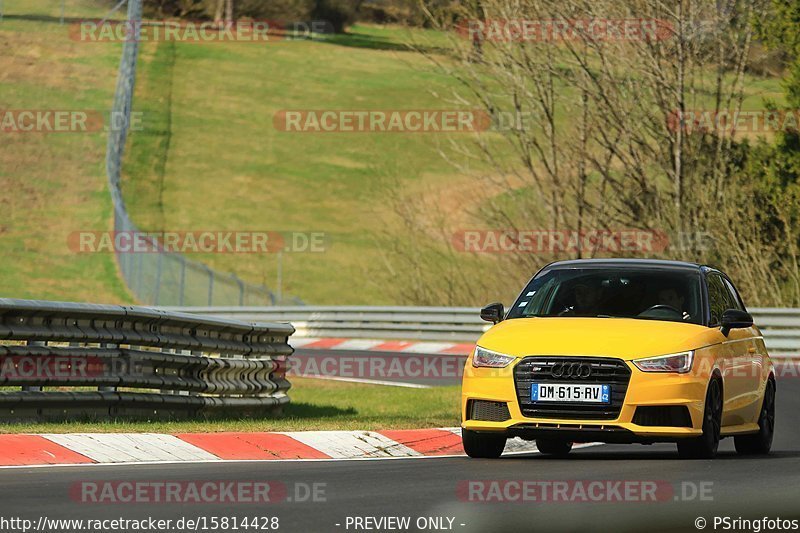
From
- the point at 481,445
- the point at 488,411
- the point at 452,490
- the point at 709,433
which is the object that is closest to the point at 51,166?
the point at 481,445

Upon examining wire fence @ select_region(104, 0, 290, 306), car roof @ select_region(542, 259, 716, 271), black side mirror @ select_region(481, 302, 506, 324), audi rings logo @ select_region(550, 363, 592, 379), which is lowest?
wire fence @ select_region(104, 0, 290, 306)

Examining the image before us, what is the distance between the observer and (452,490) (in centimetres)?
1012

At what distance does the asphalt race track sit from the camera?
28.4 feet

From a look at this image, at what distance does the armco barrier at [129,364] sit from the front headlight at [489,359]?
3.28m

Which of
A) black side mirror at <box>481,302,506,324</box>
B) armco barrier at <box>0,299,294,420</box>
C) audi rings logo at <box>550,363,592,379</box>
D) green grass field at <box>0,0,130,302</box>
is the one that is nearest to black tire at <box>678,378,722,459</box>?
audi rings logo at <box>550,363,592,379</box>

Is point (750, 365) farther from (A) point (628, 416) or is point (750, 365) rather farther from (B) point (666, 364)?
(A) point (628, 416)

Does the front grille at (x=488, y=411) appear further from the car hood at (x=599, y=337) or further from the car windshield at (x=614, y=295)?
the car windshield at (x=614, y=295)

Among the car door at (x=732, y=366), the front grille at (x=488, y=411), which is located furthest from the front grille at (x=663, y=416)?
the front grille at (x=488, y=411)

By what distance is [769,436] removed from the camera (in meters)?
14.1

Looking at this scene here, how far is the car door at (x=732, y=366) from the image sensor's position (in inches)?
513

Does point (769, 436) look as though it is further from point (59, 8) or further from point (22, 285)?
point (59, 8)

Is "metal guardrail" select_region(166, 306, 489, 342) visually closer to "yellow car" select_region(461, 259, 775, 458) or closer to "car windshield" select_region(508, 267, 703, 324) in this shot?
"car windshield" select_region(508, 267, 703, 324)

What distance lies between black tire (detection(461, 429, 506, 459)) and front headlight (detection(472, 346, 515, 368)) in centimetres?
56

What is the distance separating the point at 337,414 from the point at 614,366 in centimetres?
617
